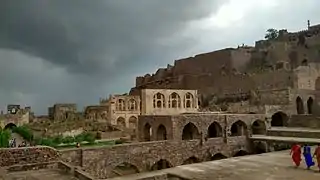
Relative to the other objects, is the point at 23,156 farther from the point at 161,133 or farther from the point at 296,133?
the point at 296,133

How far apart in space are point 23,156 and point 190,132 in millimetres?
15433

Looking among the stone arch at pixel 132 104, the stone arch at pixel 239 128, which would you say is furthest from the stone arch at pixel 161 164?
the stone arch at pixel 132 104

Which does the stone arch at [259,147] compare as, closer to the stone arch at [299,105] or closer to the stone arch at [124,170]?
the stone arch at [299,105]

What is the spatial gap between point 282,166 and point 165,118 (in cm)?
1148

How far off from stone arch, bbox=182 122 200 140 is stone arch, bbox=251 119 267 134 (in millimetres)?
5083

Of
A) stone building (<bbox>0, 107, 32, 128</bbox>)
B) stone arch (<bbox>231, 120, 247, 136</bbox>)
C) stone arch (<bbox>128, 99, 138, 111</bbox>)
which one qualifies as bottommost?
stone arch (<bbox>231, 120, 247, 136</bbox>)

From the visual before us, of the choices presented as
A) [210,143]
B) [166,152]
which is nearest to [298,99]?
[210,143]

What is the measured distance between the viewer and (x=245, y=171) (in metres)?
12.0

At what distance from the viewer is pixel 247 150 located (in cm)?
2389

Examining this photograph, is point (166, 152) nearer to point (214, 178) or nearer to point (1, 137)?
point (214, 178)

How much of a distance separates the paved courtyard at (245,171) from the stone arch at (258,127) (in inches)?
458

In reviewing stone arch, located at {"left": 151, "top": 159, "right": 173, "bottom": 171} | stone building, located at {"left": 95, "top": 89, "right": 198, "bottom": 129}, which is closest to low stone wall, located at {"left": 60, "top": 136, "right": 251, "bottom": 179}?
stone arch, located at {"left": 151, "top": 159, "right": 173, "bottom": 171}

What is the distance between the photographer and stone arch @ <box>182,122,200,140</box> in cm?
2397

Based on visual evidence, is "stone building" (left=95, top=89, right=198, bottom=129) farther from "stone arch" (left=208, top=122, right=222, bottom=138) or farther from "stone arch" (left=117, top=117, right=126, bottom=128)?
"stone arch" (left=208, top=122, right=222, bottom=138)
